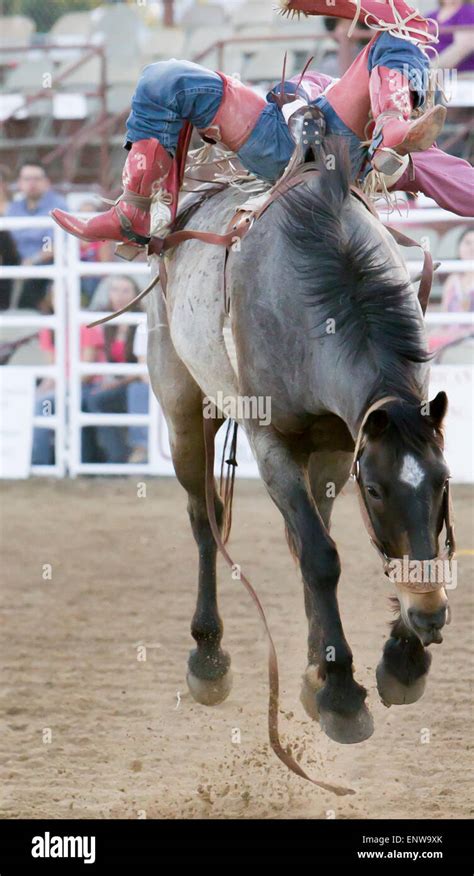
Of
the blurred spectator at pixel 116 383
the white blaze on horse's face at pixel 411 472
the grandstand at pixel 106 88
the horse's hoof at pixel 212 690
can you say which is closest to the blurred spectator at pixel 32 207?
the grandstand at pixel 106 88

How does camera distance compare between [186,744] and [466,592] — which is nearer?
[186,744]

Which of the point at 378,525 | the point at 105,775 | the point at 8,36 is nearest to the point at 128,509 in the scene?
the point at 105,775

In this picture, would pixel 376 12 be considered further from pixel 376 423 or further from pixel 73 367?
pixel 73 367

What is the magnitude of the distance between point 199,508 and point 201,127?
1.49 meters

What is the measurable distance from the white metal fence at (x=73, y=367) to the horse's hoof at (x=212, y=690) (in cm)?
476

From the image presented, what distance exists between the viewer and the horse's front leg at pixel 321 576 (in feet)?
10.6

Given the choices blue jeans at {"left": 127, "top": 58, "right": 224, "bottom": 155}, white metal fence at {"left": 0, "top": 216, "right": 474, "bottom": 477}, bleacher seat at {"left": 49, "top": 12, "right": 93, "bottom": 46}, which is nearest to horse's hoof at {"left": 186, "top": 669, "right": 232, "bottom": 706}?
blue jeans at {"left": 127, "top": 58, "right": 224, "bottom": 155}

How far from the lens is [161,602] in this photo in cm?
604

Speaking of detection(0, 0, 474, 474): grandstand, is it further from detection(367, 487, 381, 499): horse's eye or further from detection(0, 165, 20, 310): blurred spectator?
detection(367, 487, 381, 499): horse's eye

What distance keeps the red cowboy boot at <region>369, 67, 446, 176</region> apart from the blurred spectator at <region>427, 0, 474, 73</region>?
6.37 m

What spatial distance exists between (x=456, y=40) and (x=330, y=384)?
7.27m

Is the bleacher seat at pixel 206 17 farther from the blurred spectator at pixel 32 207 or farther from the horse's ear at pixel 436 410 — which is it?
the horse's ear at pixel 436 410

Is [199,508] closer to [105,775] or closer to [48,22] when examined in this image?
[105,775]
